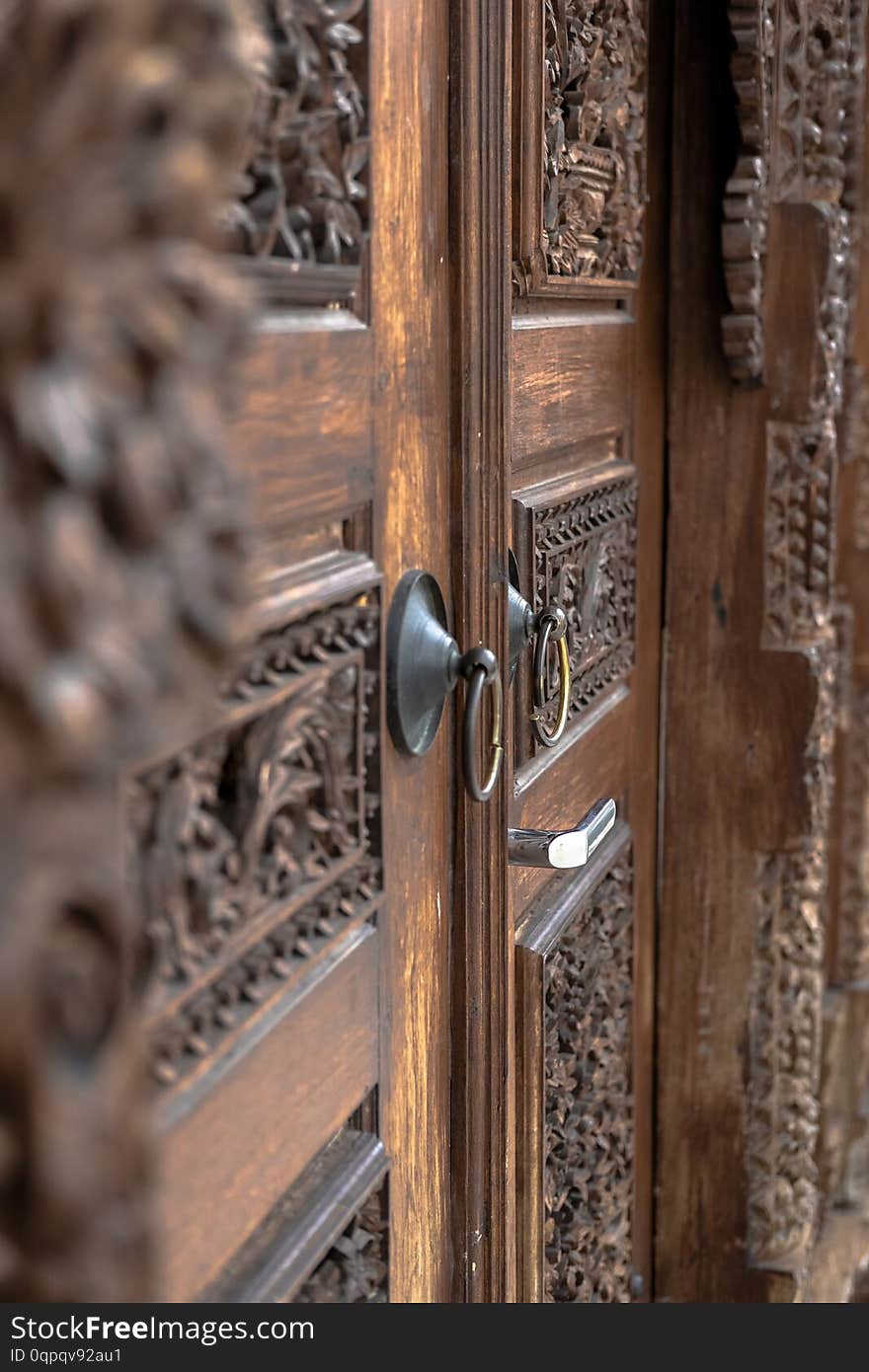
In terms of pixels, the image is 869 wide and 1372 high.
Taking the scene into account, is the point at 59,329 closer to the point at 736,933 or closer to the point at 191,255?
the point at 191,255

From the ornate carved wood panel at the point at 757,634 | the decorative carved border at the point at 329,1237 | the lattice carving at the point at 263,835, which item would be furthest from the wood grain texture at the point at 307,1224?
the ornate carved wood panel at the point at 757,634

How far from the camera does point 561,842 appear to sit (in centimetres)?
84

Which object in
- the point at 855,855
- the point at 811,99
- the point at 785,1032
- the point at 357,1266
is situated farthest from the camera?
the point at 855,855

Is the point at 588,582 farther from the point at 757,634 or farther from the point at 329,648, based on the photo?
the point at 329,648

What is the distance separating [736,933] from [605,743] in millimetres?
368

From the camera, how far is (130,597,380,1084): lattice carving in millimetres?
497

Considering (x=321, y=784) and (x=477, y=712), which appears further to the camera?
(x=477, y=712)

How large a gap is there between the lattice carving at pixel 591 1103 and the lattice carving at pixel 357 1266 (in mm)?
322

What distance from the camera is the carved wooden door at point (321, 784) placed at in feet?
1.76

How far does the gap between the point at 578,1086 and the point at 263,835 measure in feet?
2.25

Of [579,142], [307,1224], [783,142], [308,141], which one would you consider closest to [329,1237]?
[307,1224]

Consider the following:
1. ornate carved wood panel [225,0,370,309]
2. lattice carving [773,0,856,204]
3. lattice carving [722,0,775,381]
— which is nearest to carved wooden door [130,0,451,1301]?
ornate carved wood panel [225,0,370,309]

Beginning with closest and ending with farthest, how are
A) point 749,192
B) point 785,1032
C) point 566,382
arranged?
1. point 566,382
2. point 749,192
3. point 785,1032

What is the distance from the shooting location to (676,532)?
149 cm
